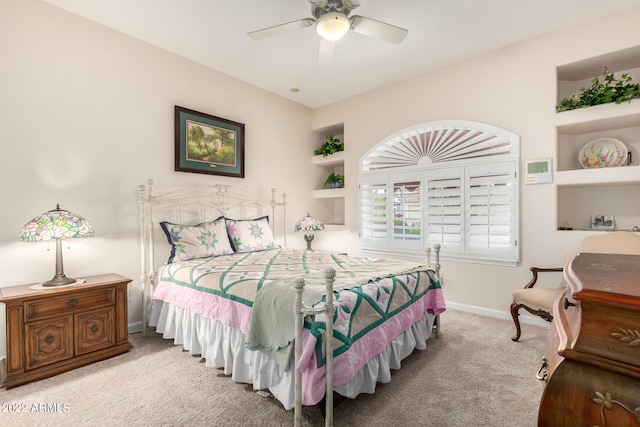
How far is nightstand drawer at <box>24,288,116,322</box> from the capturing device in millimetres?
2174

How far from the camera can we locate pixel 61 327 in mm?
2299

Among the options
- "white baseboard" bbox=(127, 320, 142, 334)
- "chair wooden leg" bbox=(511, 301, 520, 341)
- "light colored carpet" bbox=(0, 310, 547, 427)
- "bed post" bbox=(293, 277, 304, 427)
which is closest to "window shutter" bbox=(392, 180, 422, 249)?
"chair wooden leg" bbox=(511, 301, 520, 341)

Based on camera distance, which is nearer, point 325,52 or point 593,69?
point 325,52

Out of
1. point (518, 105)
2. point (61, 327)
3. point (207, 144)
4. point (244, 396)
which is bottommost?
point (244, 396)

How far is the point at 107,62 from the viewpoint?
9.82ft

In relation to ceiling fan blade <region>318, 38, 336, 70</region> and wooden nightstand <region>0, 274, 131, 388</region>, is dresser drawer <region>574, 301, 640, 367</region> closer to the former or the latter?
ceiling fan blade <region>318, 38, 336, 70</region>

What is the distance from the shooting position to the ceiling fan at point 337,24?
224 centimetres

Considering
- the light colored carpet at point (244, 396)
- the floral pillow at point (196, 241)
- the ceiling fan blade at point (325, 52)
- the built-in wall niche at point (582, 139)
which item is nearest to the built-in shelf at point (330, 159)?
the ceiling fan blade at point (325, 52)

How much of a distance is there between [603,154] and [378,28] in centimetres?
261

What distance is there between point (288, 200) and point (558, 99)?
12.1 feet

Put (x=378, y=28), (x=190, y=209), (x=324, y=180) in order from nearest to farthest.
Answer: (x=378, y=28), (x=190, y=209), (x=324, y=180)

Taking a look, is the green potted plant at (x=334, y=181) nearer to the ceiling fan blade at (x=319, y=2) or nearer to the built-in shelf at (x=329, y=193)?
the built-in shelf at (x=329, y=193)

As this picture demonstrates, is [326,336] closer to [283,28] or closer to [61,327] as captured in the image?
[61,327]

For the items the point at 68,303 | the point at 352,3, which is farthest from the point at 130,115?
the point at 352,3
